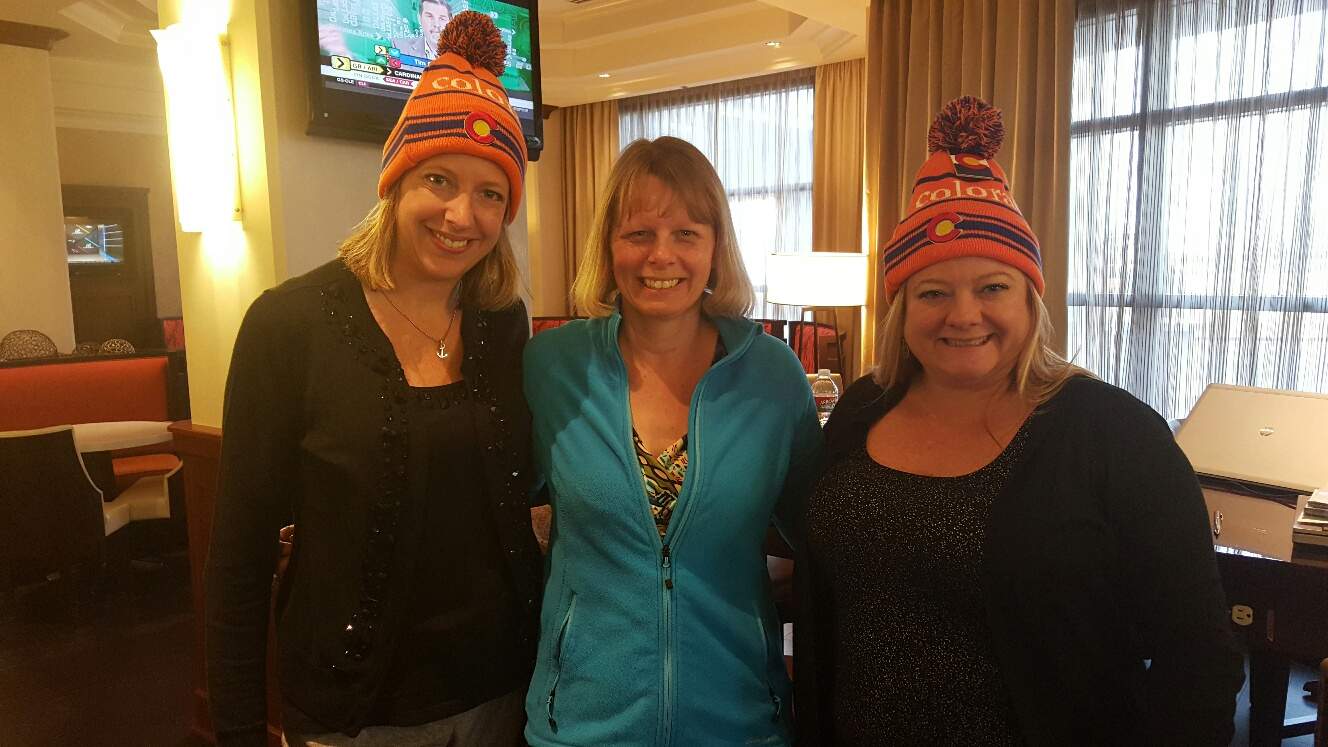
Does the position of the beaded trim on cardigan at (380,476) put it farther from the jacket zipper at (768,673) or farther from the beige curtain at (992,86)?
the beige curtain at (992,86)

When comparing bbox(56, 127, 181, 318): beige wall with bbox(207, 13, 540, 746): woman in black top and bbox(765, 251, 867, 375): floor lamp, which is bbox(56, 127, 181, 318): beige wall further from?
bbox(207, 13, 540, 746): woman in black top

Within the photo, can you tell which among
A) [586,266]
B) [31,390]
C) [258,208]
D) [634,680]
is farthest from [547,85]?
[634,680]

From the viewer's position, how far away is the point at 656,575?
1229 mm

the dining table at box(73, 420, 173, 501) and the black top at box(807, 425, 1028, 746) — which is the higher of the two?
the black top at box(807, 425, 1028, 746)

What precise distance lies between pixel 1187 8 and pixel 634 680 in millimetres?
4553

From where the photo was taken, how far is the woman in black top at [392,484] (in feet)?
3.96

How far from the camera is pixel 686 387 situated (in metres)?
1.38

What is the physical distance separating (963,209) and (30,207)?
736 centimetres

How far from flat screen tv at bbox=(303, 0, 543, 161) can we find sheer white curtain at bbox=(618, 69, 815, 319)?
4170 mm

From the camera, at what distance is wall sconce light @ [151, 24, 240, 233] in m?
2.21

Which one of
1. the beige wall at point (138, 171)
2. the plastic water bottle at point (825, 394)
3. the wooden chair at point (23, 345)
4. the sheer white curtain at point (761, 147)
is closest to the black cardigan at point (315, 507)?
the plastic water bottle at point (825, 394)

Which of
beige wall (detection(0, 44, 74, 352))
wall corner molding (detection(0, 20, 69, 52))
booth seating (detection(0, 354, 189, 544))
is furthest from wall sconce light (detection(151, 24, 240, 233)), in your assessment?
beige wall (detection(0, 44, 74, 352))

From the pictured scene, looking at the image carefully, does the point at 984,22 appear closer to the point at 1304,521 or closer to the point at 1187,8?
the point at 1187,8

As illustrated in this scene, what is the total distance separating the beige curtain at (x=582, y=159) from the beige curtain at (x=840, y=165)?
211 centimetres
